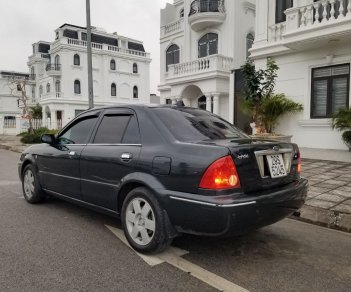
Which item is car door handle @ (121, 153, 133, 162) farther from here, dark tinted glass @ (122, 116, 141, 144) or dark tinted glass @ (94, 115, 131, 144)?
dark tinted glass @ (94, 115, 131, 144)

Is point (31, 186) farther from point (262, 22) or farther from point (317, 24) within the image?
point (262, 22)

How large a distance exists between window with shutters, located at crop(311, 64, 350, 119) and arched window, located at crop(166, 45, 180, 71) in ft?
35.0

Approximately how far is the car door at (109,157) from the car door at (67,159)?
19 cm

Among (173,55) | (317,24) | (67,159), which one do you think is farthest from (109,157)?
(173,55)

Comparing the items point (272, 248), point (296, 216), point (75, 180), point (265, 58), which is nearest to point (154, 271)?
point (272, 248)

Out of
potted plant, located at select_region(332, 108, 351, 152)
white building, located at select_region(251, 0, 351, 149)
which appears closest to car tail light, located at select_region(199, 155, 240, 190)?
potted plant, located at select_region(332, 108, 351, 152)

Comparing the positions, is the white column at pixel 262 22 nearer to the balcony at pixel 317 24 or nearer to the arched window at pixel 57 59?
the balcony at pixel 317 24

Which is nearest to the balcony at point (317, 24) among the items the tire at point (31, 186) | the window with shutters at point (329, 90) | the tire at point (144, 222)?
the window with shutters at point (329, 90)

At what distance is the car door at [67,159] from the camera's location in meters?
4.35

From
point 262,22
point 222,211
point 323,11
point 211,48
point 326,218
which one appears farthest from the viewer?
point 211,48

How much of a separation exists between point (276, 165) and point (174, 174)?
109 centimetres

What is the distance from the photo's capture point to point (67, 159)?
4.48 metres

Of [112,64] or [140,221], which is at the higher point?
[112,64]

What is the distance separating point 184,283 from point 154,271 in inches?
13.7
